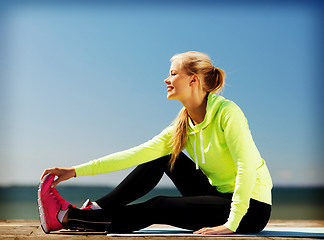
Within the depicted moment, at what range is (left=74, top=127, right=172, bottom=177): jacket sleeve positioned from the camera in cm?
255

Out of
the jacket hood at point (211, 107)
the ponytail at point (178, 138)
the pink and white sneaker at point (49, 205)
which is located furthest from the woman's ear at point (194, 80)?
the pink and white sneaker at point (49, 205)

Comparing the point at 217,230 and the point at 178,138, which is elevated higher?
the point at 178,138

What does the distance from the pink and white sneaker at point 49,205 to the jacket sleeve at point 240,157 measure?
0.90 m

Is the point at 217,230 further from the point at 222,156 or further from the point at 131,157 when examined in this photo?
the point at 131,157

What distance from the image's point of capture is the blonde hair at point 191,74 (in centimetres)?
261

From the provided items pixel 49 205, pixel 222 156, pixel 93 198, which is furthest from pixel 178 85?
pixel 93 198

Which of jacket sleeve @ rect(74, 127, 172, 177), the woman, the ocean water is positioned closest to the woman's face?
the woman

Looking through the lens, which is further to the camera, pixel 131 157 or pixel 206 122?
pixel 131 157

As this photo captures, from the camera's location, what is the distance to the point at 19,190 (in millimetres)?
20656

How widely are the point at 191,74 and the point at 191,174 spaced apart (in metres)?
0.57

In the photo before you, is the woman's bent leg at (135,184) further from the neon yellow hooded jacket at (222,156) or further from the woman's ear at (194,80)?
the woman's ear at (194,80)

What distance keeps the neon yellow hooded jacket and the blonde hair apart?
0.06 meters

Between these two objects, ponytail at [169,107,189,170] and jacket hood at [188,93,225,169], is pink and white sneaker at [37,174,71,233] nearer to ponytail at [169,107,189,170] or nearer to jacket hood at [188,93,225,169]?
ponytail at [169,107,189,170]

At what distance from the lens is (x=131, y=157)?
2.66m
